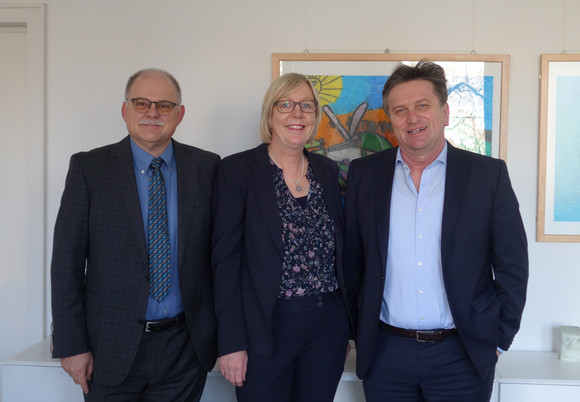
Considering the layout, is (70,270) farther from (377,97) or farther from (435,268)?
(377,97)

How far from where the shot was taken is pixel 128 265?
5.63 ft

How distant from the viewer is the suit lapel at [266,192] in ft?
5.82

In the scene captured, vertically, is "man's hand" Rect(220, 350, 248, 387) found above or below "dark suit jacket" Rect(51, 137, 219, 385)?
below

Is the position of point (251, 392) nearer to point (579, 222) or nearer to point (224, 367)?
point (224, 367)

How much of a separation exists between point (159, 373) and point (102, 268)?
43cm

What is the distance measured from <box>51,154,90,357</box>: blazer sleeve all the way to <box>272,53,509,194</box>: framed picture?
1.26 meters

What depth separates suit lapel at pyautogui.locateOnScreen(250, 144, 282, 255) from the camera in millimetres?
1775

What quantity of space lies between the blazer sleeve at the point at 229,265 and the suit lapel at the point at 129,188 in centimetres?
26

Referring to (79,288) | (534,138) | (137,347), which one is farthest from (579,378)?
(79,288)

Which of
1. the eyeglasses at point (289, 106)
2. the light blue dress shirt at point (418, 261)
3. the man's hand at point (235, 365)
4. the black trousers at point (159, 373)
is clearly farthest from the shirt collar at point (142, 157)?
the light blue dress shirt at point (418, 261)

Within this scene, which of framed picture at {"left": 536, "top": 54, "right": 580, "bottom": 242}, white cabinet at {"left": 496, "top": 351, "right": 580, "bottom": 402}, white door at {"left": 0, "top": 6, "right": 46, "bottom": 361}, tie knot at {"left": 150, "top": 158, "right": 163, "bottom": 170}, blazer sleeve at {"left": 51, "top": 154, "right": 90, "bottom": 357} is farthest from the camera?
white door at {"left": 0, "top": 6, "right": 46, "bottom": 361}

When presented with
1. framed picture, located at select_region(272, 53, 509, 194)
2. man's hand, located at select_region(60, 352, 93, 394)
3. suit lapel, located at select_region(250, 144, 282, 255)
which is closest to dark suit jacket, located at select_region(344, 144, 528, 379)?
suit lapel, located at select_region(250, 144, 282, 255)

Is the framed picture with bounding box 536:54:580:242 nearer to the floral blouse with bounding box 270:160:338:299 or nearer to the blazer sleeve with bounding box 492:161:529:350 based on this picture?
the blazer sleeve with bounding box 492:161:529:350

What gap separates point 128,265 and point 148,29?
1.46 m
